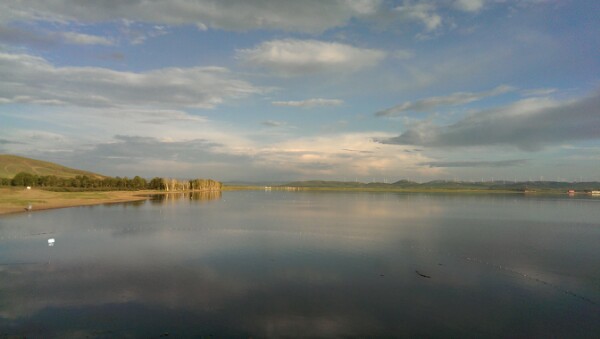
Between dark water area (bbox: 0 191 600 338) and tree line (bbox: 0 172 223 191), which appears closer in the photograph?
dark water area (bbox: 0 191 600 338)

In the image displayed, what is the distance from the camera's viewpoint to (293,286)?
18188 mm

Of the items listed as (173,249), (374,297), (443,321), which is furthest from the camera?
(173,249)

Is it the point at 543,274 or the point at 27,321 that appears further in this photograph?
the point at 543,274

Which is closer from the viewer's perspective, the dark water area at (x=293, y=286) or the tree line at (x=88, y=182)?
the dark water area at (x=293, y=286)

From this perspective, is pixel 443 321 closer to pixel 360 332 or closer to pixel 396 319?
pixel 396 319

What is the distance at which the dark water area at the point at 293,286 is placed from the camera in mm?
13242

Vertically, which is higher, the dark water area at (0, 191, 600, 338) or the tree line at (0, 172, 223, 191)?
the tree line at (0, 172, 223, 191)

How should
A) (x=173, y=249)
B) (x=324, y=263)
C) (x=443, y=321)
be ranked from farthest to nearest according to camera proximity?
(x=173, y=249) → (x=324, y=263) → (x=443, y=321)

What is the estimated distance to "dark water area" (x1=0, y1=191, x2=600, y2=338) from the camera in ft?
43.4

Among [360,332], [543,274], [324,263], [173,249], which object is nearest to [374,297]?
[360,332]

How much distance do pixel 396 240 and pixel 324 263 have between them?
39.9 feet

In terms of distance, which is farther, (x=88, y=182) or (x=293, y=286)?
(x=88, y=182)

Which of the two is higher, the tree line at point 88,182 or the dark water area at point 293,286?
the tree line at point 88,182

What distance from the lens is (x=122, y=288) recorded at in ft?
56.4
